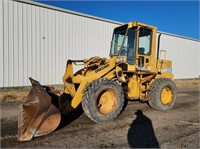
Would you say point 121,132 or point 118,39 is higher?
point 118,39

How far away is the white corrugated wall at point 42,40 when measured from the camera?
9.55m

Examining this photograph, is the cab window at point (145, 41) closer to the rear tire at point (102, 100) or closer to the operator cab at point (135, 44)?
the operator cab at point (135, 44)

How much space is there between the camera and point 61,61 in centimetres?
1141

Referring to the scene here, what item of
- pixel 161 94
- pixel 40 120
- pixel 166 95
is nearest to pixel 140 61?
pixel 161 94

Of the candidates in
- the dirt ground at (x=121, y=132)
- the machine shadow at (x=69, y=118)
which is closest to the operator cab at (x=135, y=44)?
the dirt ground at (x=121, y=132)

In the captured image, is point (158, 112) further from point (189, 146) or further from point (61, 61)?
point (61, 61)

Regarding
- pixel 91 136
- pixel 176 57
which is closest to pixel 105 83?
pixel 91 136

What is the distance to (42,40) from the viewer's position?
10641 millimetres

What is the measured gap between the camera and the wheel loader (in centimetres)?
419

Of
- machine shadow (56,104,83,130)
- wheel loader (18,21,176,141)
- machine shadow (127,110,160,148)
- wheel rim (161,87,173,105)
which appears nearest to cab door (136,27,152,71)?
wheel loader (18,21,176,141)

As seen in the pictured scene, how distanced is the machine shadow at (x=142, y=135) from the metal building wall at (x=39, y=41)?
6659 millimetres

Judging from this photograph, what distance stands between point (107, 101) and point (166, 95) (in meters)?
2.84

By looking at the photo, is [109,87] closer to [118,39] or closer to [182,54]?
[118,39]

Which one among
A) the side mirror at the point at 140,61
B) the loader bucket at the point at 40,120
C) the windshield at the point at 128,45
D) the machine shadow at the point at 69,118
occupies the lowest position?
the machine shadow at the point at 69,118
